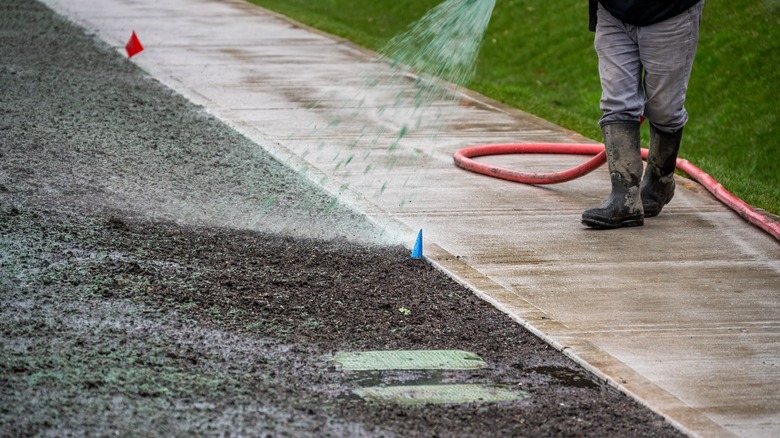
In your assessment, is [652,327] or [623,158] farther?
[623,158]

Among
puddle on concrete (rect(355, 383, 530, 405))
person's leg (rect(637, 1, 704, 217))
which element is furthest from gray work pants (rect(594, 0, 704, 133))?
puddle on concrete (rect(355, 383, 530, 405))

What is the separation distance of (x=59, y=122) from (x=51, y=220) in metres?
2.91

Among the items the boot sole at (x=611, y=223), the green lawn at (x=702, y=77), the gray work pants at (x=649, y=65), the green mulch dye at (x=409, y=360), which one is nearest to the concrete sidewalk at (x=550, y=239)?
the boot sole at (x=611, y=223)

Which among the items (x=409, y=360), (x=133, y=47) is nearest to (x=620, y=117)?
(x=409, y=360)

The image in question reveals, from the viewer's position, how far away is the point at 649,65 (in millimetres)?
6402

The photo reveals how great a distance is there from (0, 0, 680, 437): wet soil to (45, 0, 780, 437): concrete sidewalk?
237 millimetres

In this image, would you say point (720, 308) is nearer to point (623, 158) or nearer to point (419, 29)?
point (623, 158)

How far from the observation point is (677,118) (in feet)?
21.7

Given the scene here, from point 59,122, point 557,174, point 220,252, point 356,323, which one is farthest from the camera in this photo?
point 59,122

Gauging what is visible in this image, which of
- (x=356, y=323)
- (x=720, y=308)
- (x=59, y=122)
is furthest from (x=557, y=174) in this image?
(x=59, y=122)

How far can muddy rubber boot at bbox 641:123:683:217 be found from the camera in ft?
22.3

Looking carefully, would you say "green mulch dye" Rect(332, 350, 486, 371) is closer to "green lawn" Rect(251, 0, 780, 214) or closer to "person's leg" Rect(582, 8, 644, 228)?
"person's leg" Rect(582, 8, 644, 228)

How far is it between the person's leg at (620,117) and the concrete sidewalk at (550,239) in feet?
0.39

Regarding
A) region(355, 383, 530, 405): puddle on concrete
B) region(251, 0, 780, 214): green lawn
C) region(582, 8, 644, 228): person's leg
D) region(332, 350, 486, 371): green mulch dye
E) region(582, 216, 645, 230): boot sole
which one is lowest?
region(251, 0, 780, 214): green lawn
